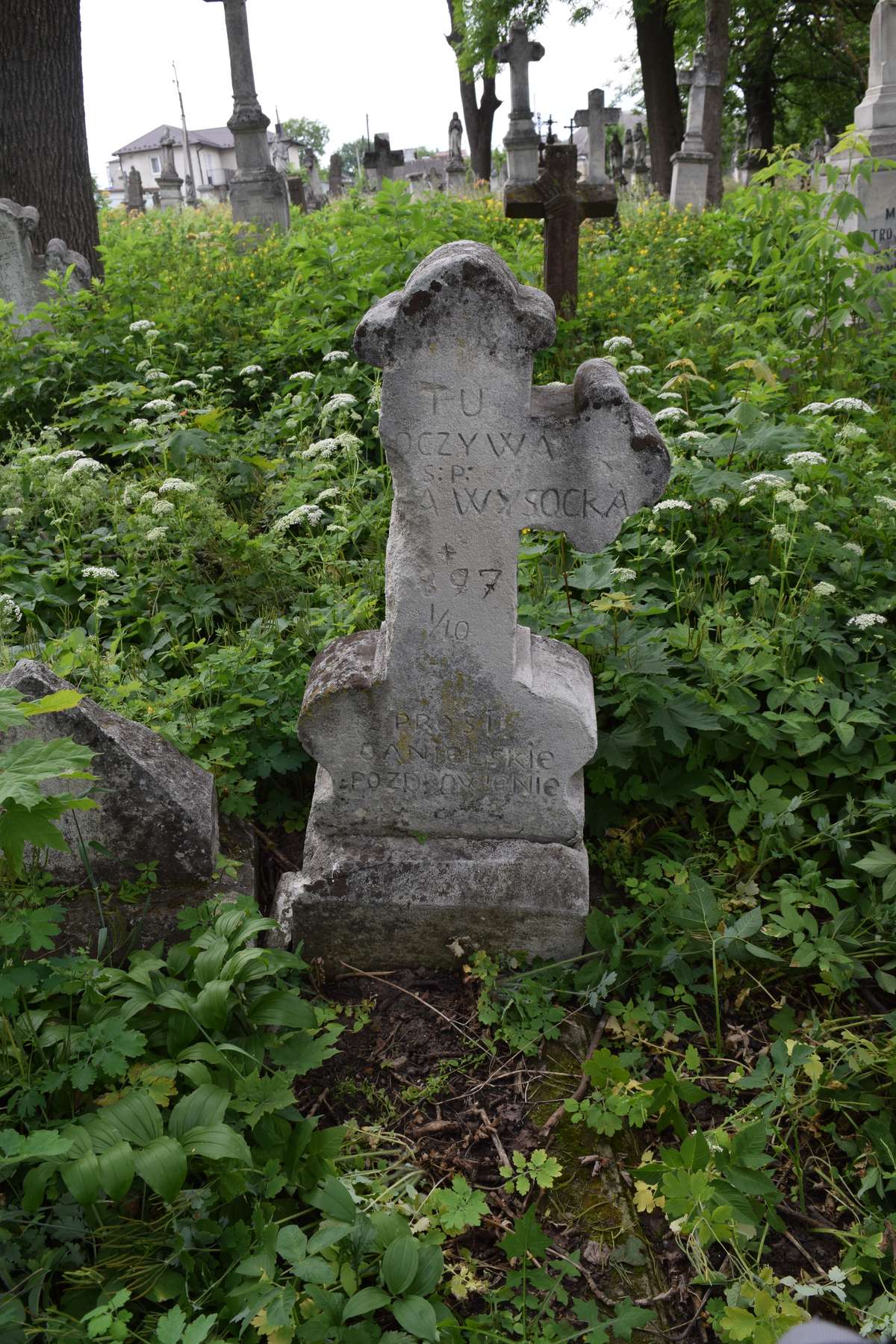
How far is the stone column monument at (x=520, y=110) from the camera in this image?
1338 centimetres

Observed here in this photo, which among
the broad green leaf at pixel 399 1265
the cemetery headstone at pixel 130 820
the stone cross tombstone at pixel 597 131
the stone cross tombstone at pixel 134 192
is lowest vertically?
the broad green leaf at pixel 399 1265

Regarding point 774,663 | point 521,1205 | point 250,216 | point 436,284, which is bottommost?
point 521,1205

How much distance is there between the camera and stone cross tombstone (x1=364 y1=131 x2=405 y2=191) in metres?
18.5

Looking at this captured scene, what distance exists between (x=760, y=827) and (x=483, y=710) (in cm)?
98

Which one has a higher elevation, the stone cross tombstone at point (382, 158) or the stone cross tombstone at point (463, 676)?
the stone cross tombstone at point (382, 158)

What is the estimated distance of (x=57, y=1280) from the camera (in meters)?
1.83

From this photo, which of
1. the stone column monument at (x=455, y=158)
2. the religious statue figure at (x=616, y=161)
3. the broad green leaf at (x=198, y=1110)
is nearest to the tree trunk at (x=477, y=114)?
the stone column monument at (x=455, y=158)

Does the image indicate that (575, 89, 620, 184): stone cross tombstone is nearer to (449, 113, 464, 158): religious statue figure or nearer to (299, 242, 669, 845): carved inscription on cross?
(449, 113, 464, 158): religious statue figure

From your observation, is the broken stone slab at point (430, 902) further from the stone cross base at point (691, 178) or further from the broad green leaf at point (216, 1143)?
the stone cross base at point (691, 178)

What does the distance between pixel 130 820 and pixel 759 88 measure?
27344 millimetres

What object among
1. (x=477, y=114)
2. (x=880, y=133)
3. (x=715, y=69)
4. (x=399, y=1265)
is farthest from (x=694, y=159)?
Result: (x=399, y=1265)

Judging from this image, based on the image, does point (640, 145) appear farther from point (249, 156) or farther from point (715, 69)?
point (249, 156)

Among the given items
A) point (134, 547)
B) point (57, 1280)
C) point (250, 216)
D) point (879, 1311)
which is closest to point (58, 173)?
point (250, 216)

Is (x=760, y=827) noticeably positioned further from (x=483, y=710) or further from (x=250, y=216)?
(x=250, y=216)
